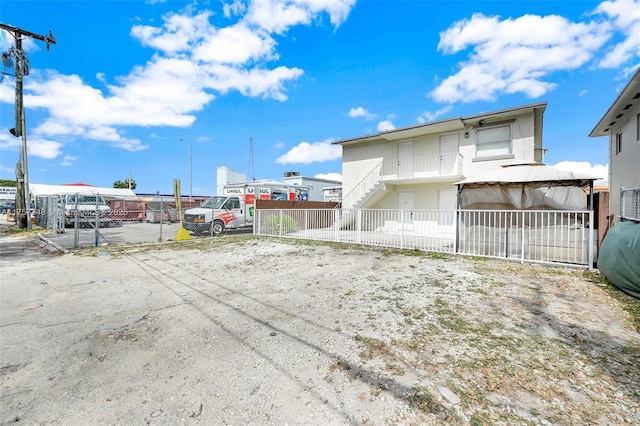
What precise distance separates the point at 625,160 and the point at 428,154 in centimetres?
702

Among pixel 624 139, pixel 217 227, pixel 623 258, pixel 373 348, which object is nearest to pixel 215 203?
pixel 217 227

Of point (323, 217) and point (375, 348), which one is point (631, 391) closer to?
point (375, 348)

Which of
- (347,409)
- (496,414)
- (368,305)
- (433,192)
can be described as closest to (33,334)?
(347,409)

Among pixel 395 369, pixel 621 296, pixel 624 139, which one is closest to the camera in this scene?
pixel 395 369

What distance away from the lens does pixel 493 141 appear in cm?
1247

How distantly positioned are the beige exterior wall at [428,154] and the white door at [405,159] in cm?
22

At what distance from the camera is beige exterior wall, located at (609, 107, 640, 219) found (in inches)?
343

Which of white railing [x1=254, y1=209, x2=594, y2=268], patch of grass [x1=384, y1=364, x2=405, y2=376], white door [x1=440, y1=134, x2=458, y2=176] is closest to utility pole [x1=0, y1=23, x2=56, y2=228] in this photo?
white railing [x1=254, y1=209, x2=594, y2=268]

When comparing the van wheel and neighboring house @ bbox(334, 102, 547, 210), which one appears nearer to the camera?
neighboring house @ bbox(334, 102, 547, 210)

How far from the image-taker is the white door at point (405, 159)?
1460 cm

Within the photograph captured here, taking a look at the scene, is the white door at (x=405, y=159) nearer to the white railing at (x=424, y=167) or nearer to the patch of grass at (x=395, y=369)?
the white railing at (x=424, y=167)

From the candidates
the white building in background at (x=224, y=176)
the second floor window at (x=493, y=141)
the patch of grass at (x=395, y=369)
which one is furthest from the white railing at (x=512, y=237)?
the white building in background at (x=224, y=176)

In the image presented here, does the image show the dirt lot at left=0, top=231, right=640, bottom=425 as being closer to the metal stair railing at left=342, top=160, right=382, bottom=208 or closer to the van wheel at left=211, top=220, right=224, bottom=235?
the van wheel at left=211, top=220, right=224, bottom=235

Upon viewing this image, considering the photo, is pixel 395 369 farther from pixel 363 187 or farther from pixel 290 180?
pixel 290 180
